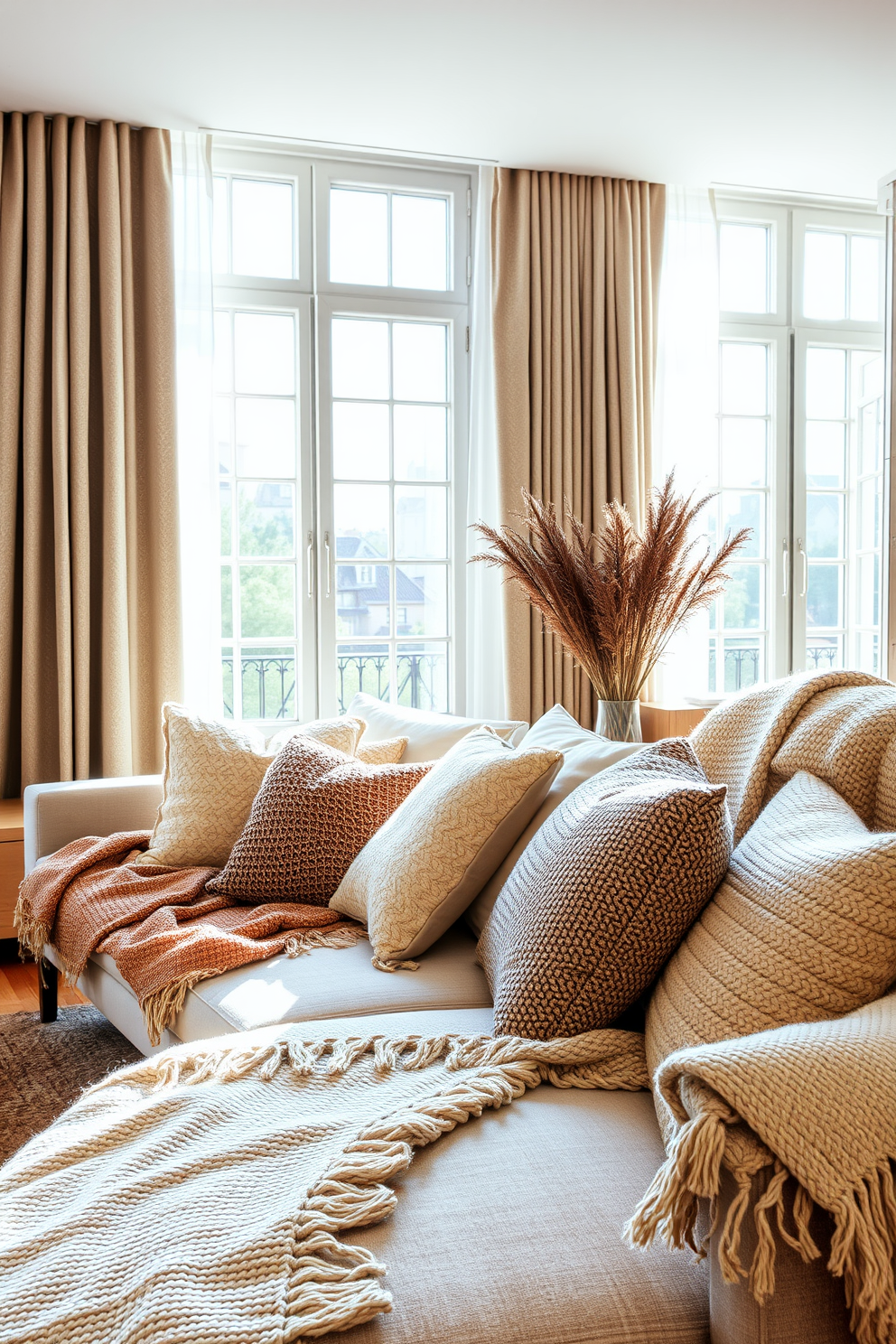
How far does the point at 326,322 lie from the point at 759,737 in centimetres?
298

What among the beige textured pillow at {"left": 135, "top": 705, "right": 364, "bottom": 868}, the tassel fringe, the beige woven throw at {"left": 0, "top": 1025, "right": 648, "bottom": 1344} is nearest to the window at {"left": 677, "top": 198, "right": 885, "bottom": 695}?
the beige textured pillow at {"left": 135, "top": 705, "right": 364, "bottom": 868}

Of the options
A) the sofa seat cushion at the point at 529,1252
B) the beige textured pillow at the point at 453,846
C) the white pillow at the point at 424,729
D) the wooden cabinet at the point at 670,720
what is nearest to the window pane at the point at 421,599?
the wooden cabinet at the point at 670,720

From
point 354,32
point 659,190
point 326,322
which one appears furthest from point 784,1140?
point 659,190

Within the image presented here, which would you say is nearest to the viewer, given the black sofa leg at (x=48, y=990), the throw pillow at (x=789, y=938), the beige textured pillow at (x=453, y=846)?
the throw pillow at (x=789, y=938)

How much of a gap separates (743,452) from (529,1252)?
414 cm

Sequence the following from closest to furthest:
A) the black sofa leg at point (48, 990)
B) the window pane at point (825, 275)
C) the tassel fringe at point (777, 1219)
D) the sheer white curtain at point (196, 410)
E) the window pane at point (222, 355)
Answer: the tassel fringe at point (777, 1219) < the black sofa leg at point (48, 990) < the sheer white curtain at point (196, 410) < the window pane at point (222, 355) < the window pane at point (825, 275)

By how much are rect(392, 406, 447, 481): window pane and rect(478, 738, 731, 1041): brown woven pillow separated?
2.97 metres

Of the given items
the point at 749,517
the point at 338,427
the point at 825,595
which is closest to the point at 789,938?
the point at 338,427

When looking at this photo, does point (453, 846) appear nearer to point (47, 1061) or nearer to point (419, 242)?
point (47, 1061)

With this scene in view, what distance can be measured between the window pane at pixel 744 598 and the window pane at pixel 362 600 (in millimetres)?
1523

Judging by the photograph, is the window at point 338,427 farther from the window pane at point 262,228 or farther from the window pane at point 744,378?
the window pane at point 744,378

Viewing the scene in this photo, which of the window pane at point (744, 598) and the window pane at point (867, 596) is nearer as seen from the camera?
the window pane at point (744, 598)

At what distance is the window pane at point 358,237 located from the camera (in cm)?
418

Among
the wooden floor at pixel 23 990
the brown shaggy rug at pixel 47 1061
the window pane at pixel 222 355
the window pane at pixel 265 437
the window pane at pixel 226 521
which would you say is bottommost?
the wooden floor at pixel 23 990
